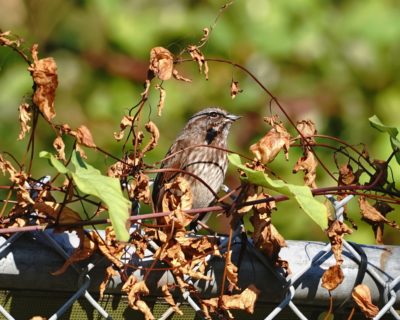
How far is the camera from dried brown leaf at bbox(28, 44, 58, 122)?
1932mm

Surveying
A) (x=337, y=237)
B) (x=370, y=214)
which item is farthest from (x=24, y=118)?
(x=370, y=214)

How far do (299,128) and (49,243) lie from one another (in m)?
0.58

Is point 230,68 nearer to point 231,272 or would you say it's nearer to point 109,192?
point 231,272

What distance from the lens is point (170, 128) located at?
13.2 feet

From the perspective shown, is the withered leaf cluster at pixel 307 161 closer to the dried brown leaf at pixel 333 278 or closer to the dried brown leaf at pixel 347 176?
the dried brown leaf at pixel 347 176

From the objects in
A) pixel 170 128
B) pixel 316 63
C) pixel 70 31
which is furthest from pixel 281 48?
pixel 70 31

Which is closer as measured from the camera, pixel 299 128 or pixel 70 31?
pixel 299 128

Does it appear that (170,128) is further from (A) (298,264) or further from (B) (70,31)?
(A) (298,264)

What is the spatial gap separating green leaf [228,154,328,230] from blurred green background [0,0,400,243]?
72.2 inches

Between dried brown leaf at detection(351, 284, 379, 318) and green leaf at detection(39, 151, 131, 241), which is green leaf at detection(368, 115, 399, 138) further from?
green leaf at detection(39, 151, 131, 241)

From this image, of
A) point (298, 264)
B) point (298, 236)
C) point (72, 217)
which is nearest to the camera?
point (72, 217)

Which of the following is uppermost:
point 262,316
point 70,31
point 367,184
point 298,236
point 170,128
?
point 70,31

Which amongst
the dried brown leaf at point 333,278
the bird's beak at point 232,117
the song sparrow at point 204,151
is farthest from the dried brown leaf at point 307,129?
the bird's beak at point 232,117

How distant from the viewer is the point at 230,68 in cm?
396
